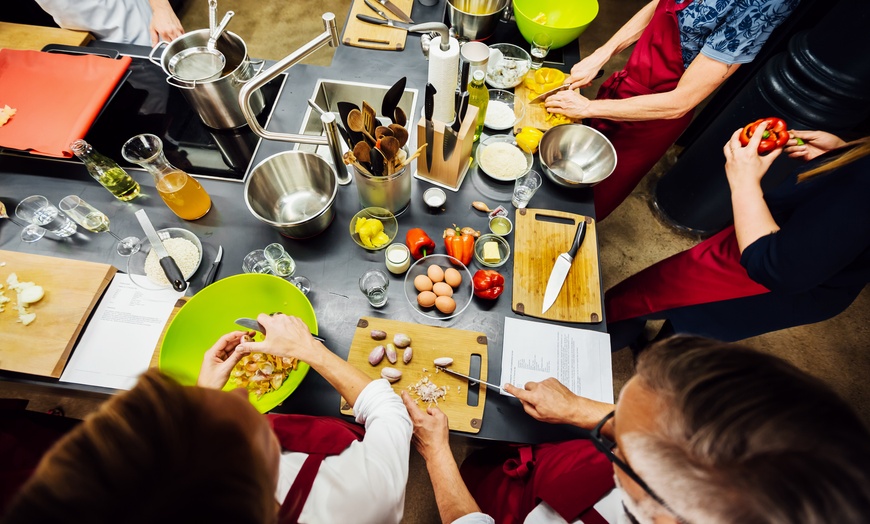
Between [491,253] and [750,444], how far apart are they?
97cm

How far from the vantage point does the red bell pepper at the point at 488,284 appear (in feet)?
4.40

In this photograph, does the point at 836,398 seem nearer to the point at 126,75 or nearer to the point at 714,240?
the point at 714,240

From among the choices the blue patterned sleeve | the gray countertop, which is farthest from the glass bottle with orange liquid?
the blue patterned sleeve

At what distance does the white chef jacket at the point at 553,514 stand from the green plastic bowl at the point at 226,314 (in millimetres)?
621

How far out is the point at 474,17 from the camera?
6.37ft

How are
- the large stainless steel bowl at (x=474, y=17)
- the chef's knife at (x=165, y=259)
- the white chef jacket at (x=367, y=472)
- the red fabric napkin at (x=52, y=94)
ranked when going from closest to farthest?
the white chef jacket at (x=367, y=472) < the chef's knife at (x=165, y=259) < the red fabric napkin at (x=52, y=94) < the large stainless steel bowl at (x=474, y=17)

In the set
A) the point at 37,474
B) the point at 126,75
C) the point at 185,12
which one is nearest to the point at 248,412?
the point at 37,474

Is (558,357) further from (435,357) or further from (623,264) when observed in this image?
(623,264)

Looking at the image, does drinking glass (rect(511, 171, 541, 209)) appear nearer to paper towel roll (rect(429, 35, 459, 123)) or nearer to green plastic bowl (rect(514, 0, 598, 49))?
paper towel roll (rect(429, 35, 459, 123))

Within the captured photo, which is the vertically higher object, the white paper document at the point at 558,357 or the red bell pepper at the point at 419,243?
the red bell pepper at the point at 419,243

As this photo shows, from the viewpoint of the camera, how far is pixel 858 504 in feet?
1.67

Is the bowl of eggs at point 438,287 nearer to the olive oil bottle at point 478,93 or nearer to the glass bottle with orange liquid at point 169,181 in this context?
the olive oil bottle at point 478,93

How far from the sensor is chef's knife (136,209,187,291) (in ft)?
4.22

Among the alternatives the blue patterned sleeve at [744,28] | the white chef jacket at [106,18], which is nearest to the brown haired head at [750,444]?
the blue patterned sleeve at [744,28]
